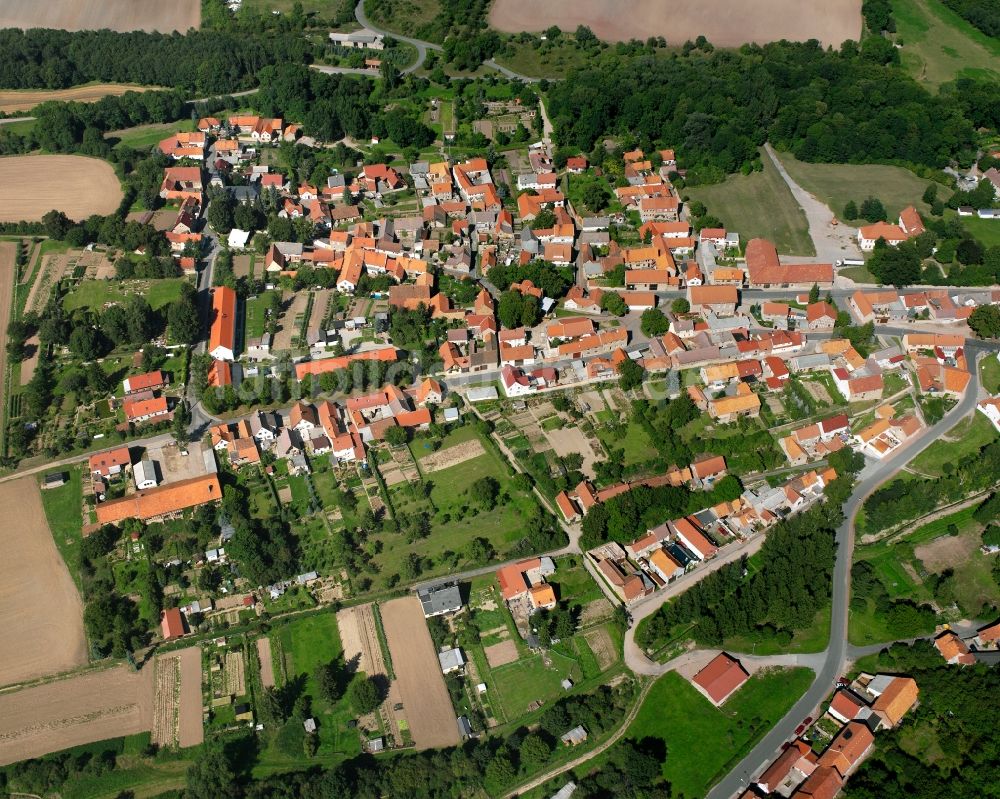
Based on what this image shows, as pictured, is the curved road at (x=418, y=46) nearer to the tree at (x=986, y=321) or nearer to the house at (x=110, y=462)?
the tree at (x=986, y=321)

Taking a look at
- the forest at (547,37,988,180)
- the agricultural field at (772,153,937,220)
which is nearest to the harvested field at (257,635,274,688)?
the forest at (547,37,988,180)

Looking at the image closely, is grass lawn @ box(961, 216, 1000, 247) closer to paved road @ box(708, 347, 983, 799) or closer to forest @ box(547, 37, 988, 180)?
forest @ box(547, 37, 988, 180)

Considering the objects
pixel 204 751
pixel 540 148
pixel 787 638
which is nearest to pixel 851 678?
pixel 787 638

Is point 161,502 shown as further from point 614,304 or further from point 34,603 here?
point 614,304

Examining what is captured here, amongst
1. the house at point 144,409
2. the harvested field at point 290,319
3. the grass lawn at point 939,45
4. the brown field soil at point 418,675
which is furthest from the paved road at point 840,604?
the grass lawn at point 939,45

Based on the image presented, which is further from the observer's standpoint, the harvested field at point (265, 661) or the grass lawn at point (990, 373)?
the grass lawn at point (990, 373)

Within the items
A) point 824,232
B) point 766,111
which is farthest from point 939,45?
point 824,232
